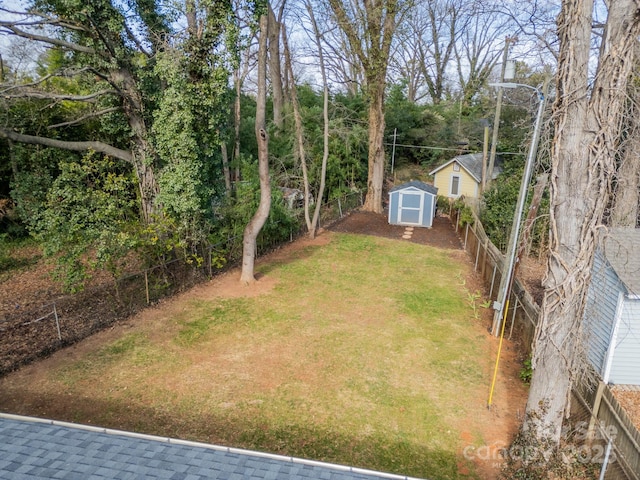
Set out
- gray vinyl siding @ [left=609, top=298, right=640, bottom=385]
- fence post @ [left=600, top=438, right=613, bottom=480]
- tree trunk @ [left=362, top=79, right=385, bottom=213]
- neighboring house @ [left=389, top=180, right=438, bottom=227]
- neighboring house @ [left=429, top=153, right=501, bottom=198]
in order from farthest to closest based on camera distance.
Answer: neighboring house @ [left=429, top=153, right=501, bottom=198] → tree trunk @ [left=362, top=79, right=385, bottom=213] → neighboring house @ [left=389, top=180, right=438, bottom=227] → gray vinyl siding @ [left=609, top=298, right=640, bottom=385] → fence post @ [left=600, top=438, right=613, bottom=480]

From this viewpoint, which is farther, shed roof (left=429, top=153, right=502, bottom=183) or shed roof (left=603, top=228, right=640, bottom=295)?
shed roof (left=429, top=153, right=502, bottom=183)

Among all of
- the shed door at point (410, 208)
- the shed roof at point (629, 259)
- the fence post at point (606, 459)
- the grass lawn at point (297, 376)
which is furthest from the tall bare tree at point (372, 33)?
the fence post at point (606, 459)

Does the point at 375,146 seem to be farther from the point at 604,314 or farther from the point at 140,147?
the point at 604,314

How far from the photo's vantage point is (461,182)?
25.2 metres

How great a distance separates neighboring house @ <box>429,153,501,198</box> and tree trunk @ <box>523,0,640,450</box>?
2052 centimetres

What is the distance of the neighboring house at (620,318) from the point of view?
25.1ft

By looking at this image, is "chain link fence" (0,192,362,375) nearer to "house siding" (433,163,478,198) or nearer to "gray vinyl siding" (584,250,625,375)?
"gray vinyl siding" (584,250,625,375)

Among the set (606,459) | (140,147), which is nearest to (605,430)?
(606,459)

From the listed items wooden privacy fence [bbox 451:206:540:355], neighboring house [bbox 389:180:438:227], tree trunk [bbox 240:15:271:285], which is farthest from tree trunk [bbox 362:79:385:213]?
tree trunk [bbox 240:15:271:285]

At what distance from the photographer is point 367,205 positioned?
23.7m

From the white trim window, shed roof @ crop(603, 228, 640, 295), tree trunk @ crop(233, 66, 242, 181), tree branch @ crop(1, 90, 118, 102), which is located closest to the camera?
shed roof @ crop(603, 228, 640, 295)

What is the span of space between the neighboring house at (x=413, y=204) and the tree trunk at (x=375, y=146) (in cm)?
247

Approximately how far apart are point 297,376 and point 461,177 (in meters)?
20.9

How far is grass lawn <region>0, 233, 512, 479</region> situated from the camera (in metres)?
6.29
